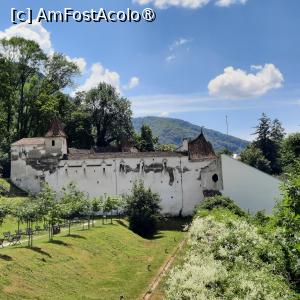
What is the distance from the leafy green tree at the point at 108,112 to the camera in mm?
89438

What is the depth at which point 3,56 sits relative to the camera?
72.9 meters

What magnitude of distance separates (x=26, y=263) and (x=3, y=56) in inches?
1954

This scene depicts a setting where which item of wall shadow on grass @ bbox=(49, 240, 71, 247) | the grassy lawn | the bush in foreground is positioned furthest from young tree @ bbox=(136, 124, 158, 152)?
the bush in foreground

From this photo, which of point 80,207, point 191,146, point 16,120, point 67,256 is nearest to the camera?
point 67,256

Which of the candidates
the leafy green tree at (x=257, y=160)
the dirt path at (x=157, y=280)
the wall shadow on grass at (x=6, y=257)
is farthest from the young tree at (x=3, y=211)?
the leafy green tree at (x=257, y=160)

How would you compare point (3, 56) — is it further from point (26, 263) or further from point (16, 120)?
point (26, 263)

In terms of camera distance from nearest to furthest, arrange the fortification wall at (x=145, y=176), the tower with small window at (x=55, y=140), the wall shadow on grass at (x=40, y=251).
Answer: the wall shadow on grass at (x=40, y=251)
the fortification wall at (x=145, y=176)
the tower with small window at (x=55, y=140)

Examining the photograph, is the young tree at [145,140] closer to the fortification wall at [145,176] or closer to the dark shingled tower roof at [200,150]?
the fortification wall at [145,176]

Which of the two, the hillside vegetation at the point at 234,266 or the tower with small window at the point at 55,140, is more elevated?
the tower with small window at the point at 55,140

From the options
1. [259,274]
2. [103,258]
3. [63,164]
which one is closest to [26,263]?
[103,258]

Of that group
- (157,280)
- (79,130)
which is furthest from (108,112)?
(157,280)

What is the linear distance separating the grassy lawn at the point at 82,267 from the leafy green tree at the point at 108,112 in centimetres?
4434

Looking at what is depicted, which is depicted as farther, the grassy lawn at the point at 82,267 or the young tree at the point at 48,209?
the young tree at the point at 48,209

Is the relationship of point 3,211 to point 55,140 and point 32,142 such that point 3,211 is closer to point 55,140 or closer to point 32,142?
point 55,140
